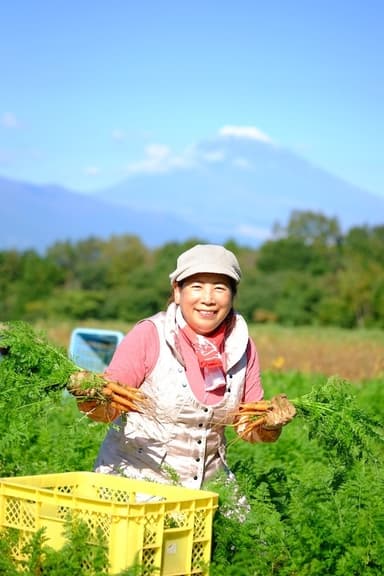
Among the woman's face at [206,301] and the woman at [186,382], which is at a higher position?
the woman's face at [206,301]

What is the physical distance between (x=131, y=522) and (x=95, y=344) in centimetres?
899

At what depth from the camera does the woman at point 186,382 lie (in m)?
4.97

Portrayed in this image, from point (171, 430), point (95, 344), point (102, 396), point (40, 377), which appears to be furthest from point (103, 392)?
point (95, 344)

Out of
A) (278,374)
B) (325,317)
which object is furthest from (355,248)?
(278,374)

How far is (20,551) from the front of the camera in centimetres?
420

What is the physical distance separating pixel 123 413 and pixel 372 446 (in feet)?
3.68

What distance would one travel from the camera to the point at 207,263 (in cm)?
505

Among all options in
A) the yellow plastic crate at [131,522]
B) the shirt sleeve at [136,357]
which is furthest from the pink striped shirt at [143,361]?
the yellow plastic crate at [131,522]

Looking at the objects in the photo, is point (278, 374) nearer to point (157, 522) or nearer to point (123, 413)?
point (123, 413)

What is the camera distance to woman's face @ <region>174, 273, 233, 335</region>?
16.8ft

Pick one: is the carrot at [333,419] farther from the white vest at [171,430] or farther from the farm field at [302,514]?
the white vest at [171,430]

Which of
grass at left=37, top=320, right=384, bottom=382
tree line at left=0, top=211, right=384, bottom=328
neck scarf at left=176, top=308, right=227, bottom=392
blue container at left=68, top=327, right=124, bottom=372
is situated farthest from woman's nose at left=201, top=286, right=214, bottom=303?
tree line at left=0, top=211, right=384, bottom=328

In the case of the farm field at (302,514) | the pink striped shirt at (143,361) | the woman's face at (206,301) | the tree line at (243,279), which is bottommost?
the farm field at (302,514)

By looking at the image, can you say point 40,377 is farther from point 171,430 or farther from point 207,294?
point 207,294
